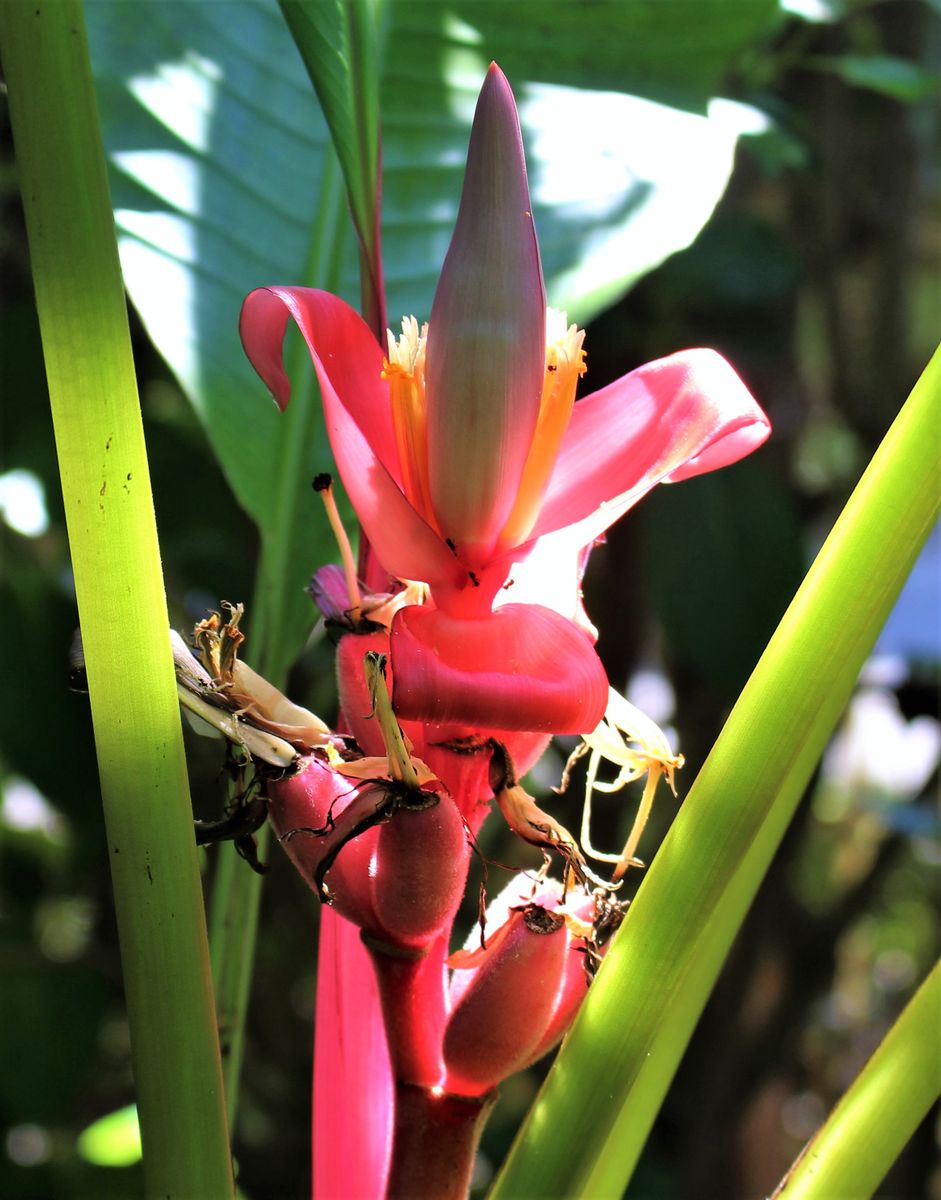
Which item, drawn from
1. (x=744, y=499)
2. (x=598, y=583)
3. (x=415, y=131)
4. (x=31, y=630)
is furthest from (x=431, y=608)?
(x=598, y=583)

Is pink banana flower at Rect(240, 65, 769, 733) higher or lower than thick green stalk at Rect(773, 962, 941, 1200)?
higher

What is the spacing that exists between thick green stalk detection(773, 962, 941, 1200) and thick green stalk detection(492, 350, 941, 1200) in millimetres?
49

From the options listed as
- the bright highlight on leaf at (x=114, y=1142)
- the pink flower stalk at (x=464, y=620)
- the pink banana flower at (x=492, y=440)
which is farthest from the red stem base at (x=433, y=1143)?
the bright highlight on leaf at (x=114, y=1142)

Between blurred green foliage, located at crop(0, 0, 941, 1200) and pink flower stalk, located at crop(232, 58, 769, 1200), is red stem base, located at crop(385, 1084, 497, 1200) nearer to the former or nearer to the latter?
pink flower stalk, located at crop(232, 58, 769, 1200)

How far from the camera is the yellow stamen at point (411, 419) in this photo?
30 centimetres

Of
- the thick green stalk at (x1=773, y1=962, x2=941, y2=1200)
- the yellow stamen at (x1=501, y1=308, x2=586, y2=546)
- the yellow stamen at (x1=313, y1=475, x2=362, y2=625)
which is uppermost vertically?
the yellow stamen at (x1=501, y1=308, x2=586, y2=546)

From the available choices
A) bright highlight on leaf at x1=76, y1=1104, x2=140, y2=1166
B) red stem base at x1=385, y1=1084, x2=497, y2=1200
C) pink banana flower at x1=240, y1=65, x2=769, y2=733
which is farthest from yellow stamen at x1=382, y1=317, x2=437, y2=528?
bright highlight on leaf at x1=76, y1=1104, x2=140, y2=1166

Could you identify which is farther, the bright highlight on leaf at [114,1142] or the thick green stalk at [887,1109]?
the bright highlight on leaf at [114,1142]

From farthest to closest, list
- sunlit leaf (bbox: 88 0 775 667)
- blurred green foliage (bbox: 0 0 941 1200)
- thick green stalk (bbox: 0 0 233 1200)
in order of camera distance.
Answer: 1. blurred green foliage (bbox: 0 0 941 1200)
2. sunlit leaf (bbox: 88 0 775 667)
3. thick green stalk (bbox: 0 0 233 1200)

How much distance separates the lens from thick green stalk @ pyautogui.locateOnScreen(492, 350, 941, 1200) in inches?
10.3

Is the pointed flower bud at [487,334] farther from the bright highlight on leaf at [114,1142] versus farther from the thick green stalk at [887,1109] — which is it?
the bright highlight on leaf at [114,1142]

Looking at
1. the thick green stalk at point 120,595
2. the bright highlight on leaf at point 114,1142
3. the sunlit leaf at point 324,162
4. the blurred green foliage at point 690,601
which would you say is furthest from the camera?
the blurred green foliage at point 690,601

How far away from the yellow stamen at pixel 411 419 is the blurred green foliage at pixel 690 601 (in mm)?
475

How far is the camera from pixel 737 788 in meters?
0.27
